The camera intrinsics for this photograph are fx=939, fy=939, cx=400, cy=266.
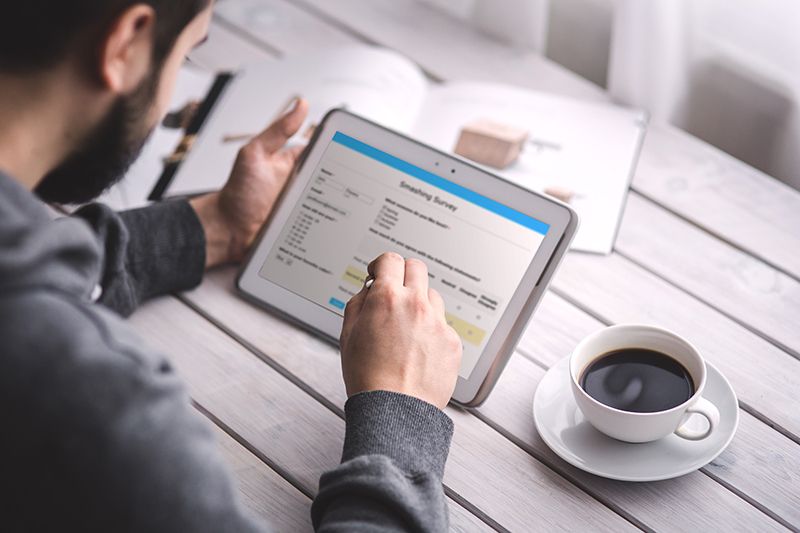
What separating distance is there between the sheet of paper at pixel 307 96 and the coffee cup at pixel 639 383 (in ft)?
1.42

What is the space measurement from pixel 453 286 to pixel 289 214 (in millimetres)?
192

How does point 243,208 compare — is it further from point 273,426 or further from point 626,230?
point 626,230

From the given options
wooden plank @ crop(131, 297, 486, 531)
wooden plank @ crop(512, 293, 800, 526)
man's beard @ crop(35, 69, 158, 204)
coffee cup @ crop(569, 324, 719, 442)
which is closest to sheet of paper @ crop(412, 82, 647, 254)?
wooden plank @ crop(512, 293, 800, 526)

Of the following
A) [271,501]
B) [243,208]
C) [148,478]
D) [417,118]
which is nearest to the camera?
[148,478]

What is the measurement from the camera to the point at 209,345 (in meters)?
0.90

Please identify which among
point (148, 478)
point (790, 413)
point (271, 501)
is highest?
point (790, 413)

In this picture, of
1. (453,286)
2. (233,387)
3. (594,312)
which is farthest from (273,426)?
(594,312)

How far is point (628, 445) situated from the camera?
788 mm

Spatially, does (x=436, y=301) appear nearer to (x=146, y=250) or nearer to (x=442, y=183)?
(x=442, y=183)

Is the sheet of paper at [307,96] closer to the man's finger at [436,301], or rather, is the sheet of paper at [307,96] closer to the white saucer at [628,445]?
the man's finger at [436,301]

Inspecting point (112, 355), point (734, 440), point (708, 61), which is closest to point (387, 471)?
point (112, 355)

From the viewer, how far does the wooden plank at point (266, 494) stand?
739mm

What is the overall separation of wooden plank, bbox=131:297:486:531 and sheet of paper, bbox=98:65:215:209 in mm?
174

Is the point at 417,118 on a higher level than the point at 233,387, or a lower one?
higher
